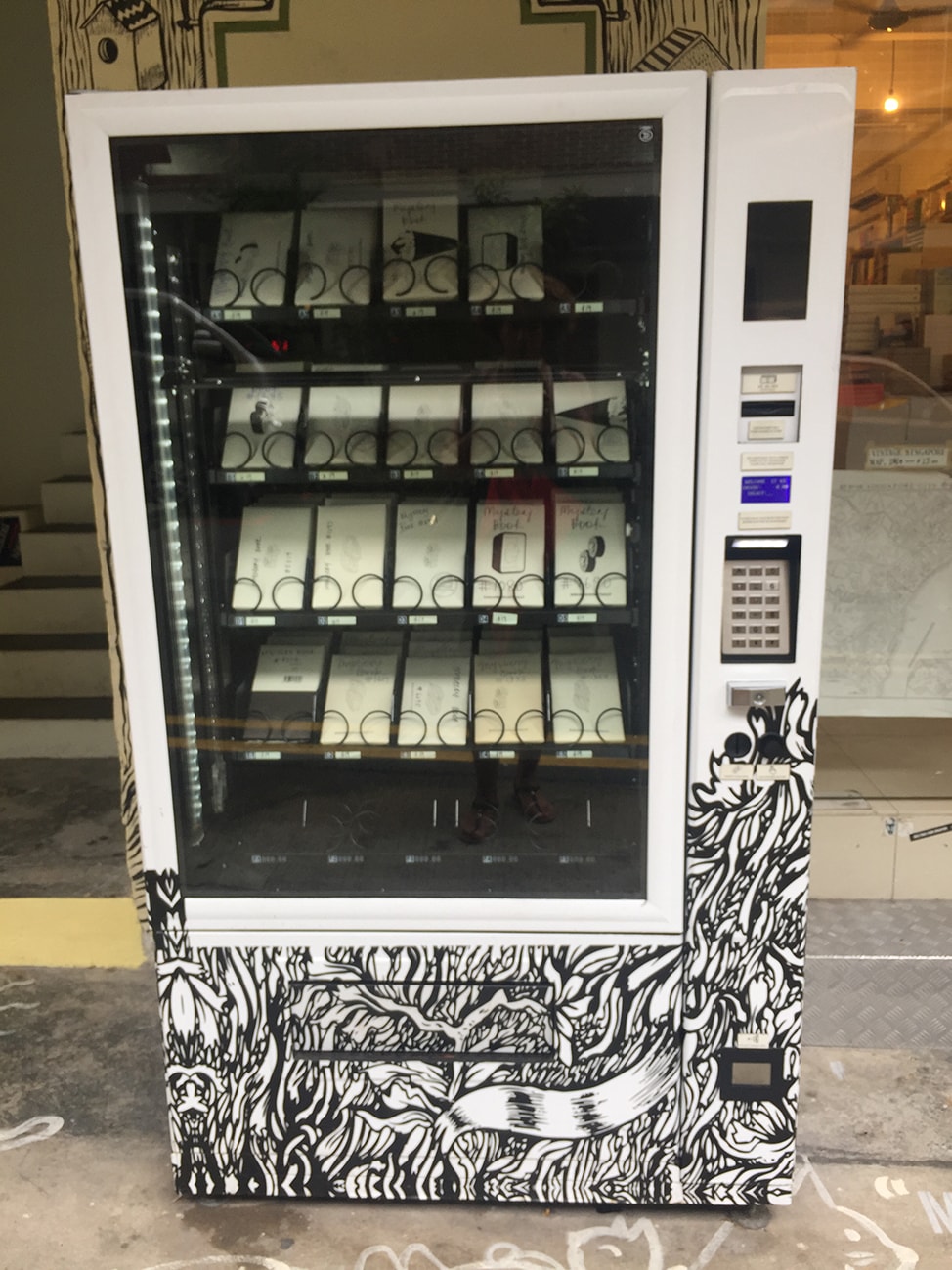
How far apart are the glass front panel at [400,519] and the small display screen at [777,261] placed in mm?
250

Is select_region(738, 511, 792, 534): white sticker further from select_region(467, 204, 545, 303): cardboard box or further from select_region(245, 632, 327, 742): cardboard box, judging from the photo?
select_region(245, 632, 327, 742): cardboard box

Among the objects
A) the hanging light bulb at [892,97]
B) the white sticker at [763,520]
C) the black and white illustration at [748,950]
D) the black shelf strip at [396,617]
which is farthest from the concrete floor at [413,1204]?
the hanging light bulb at [892,97]

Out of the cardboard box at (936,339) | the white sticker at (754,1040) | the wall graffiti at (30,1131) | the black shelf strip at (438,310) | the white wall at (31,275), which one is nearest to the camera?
the black shelf strip at (438,310)

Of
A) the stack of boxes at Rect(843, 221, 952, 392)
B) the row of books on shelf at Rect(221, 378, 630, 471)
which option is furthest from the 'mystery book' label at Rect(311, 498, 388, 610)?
the stack of boxes at Rect(843, 221, 952, 392)

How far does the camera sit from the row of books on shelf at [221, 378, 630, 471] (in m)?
1.91

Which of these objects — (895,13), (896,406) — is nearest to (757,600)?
(896,406)

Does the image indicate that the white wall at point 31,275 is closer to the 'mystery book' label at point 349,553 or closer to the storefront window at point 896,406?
the 'mystery book' label at point 349,553

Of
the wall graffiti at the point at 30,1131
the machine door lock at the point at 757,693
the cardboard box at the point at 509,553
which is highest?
the cardboard box at the point at 509,553

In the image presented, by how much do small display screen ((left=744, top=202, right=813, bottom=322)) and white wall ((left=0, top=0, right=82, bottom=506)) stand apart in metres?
4.60

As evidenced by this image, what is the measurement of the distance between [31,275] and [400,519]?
420 centimetres

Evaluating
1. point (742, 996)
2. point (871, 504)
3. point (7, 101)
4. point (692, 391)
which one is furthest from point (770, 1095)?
point (7, 101)

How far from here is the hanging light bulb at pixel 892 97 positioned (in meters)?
2.77

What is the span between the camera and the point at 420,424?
6.47 ft

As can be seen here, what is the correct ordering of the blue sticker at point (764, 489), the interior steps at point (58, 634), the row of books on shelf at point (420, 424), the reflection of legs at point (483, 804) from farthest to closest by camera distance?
the interior steps at point (58, 634) < the reflection of legs at point (483, 804) < the row of books on shelf at point (420, 424) < the blue sticker at point (764, 489)
